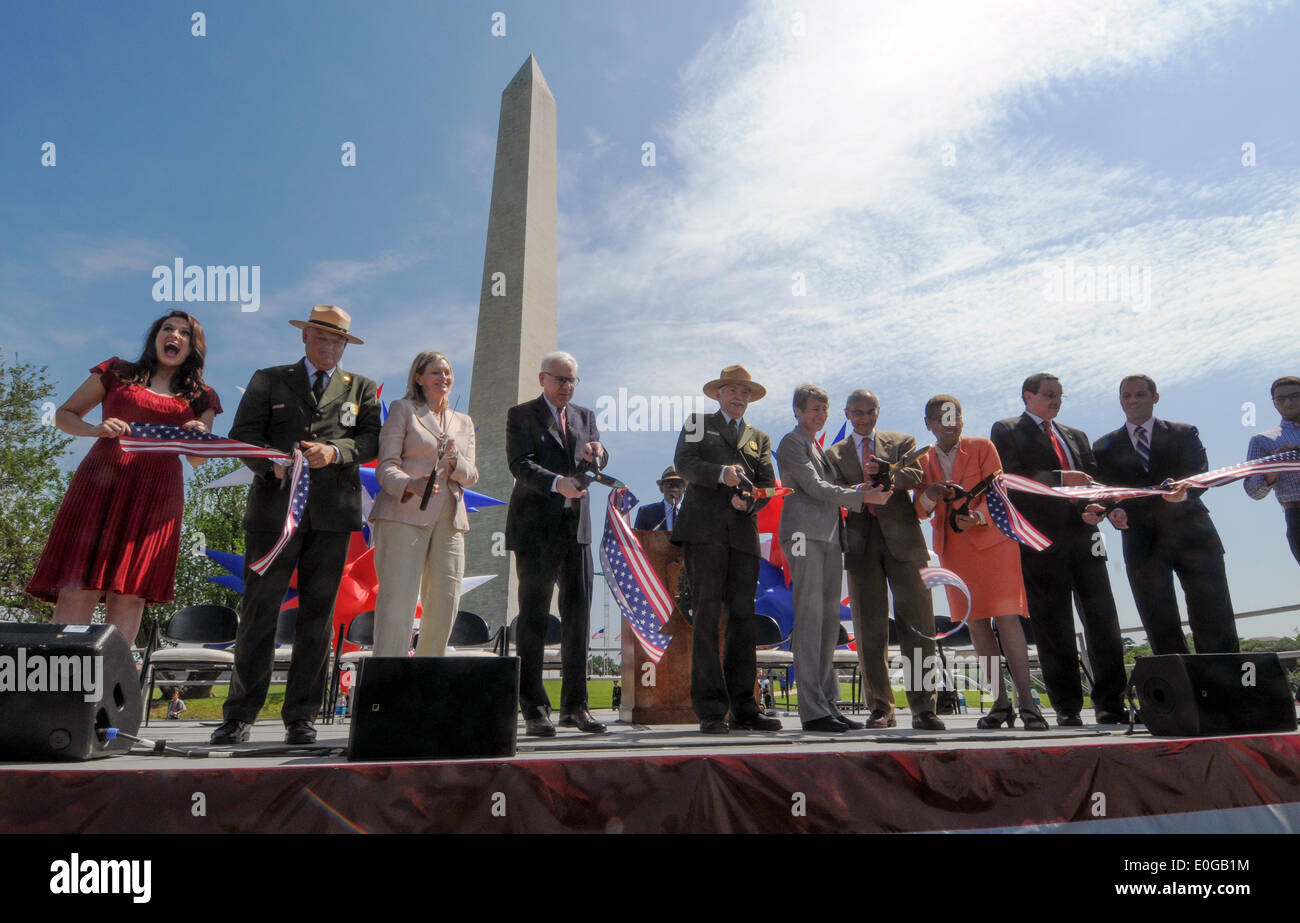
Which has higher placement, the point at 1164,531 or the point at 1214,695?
the point at 1164,531

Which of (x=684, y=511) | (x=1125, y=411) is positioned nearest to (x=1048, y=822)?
(x=684, y=511)

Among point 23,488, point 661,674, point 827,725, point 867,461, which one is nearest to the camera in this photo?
point 827,725

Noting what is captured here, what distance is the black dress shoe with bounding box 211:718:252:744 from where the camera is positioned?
402 cm

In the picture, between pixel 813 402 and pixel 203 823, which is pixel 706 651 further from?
pixel 203 823

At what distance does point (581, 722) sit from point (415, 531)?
1.53 m

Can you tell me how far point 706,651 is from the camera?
5039 millimetres

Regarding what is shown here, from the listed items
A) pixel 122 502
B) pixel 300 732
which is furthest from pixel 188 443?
pixel 300 732

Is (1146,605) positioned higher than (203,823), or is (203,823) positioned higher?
(1146,605)

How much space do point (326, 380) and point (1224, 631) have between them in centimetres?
564

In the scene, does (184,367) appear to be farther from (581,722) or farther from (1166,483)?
(1166,483)

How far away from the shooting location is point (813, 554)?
515 cm

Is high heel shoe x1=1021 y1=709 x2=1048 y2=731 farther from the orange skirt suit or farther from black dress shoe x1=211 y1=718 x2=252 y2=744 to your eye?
black dress shoe x1=211 y1=718 x2=252 y2=744
